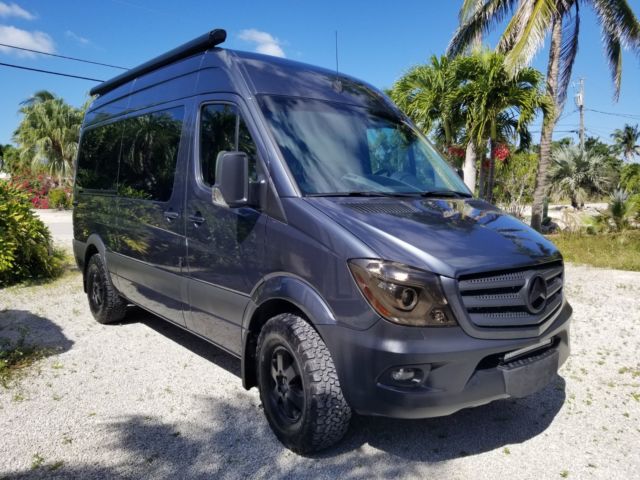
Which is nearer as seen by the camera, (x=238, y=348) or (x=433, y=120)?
(x=238, y=348)

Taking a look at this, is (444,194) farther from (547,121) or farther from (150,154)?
(547,121)

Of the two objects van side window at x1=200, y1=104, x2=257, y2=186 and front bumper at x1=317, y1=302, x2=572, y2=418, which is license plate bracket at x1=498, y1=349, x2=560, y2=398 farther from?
van side window at x1=200, y1=104, x2=257, y2=186

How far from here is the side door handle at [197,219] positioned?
3.96 meters

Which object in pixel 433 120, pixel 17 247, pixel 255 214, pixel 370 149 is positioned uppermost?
pixel 433 120

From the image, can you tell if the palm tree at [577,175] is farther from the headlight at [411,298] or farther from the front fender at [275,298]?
the headlight at [411,298]

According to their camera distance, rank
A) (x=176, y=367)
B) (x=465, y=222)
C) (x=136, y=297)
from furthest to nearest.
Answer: (x=136, y=297) < (x=176, y=367) < (x=465, y=222)

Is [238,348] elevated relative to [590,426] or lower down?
elevated

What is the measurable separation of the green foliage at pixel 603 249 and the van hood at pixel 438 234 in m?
8.20

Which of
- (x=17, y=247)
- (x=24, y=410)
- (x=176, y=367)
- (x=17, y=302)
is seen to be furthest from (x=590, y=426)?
(x=17, y=247)

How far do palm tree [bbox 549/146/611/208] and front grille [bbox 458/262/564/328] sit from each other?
89.4ft

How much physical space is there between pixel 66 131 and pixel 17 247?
28.3 m

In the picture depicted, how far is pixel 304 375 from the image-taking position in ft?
9.80

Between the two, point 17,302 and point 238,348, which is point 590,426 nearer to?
point 238,348

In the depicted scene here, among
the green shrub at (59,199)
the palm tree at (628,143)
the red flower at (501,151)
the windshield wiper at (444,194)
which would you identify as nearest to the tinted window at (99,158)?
the windshield wiper at (444,194)
